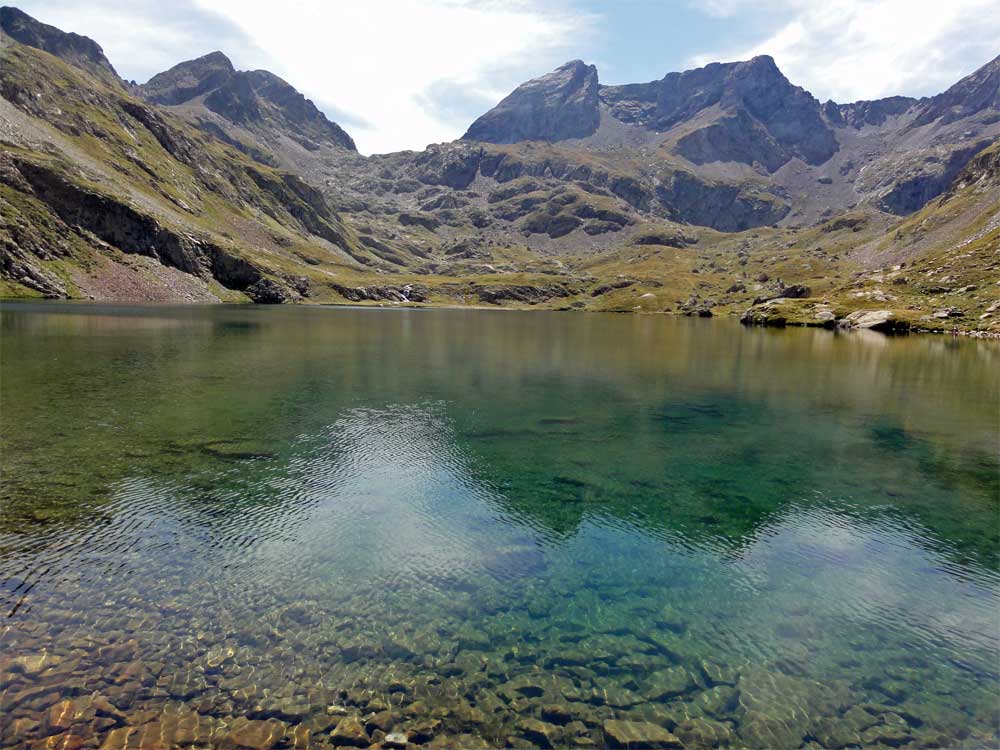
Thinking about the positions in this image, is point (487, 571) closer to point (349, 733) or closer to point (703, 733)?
point (349, 733)

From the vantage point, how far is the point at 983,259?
184m

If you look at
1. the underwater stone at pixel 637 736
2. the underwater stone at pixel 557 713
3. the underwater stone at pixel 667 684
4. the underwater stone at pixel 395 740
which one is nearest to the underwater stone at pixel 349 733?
the underwater stone at pixel 395 740

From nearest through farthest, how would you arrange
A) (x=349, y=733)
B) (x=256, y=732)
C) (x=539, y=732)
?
(x=256, y=732) → (x=349, y=733) → (x=539, y=732)

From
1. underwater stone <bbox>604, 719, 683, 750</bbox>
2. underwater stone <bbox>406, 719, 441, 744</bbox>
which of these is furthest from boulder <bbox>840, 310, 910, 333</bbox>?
underwater stone <bbox>406, 719, 441, 744</bbox>

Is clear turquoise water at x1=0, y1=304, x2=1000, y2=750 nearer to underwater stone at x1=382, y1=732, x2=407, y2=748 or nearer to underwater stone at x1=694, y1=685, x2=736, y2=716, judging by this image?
underwater stone at x1=694, y1=685, x2=736, y2=716

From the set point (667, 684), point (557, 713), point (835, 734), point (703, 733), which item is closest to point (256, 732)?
point (557, 713)

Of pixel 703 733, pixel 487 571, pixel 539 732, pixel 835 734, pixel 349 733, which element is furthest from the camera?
pixel 487 571

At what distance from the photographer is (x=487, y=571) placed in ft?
73.0

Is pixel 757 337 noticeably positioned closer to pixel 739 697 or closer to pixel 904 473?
pixel 904 473

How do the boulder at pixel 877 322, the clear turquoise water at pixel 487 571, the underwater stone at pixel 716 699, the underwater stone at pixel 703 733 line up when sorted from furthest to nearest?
the boulder at pixel 877 322 → the underwater stone at pixel 716 699 → the clear turquoise water at pixel 487 571 → the underwater stone at pixel 703 733

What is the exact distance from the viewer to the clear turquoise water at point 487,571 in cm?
1471

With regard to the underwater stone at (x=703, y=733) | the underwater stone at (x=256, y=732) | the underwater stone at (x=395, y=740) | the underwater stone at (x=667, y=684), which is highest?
the underwater stone at (x=256, y=732)

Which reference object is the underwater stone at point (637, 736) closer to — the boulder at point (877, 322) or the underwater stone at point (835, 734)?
the underwater stone at point (835, 734)

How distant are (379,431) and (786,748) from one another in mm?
33711
